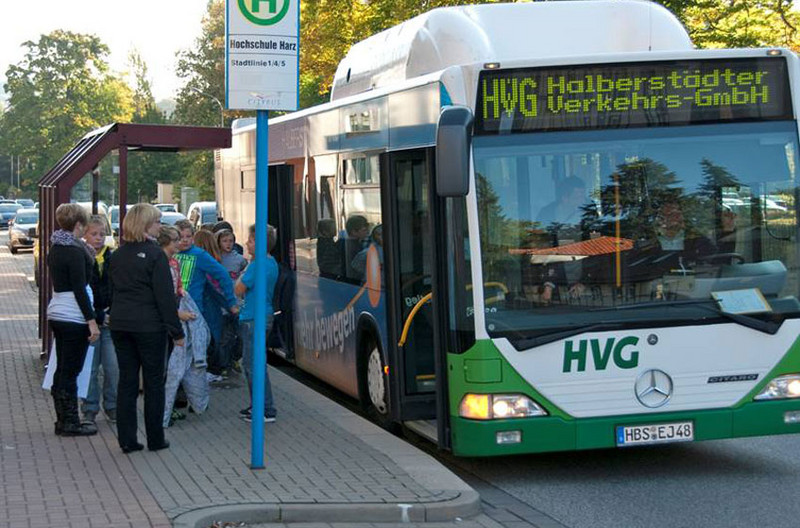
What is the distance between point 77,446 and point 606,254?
13.4ft

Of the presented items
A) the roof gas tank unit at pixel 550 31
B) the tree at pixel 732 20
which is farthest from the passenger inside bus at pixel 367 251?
the tree at pixel 732 20

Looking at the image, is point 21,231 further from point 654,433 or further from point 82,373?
point 654,433

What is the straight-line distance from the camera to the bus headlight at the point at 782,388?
8.81 metres

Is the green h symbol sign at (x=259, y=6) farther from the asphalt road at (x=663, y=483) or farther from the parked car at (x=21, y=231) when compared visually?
the parked car at (x=21, y=231)

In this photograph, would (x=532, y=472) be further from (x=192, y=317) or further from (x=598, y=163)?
(x=192, y=317)

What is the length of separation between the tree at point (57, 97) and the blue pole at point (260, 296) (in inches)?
4109

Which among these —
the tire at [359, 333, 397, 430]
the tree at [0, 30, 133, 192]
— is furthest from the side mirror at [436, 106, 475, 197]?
the tree at [0, 30, 133, 192]

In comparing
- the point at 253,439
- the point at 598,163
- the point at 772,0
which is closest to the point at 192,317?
the point at 253,439

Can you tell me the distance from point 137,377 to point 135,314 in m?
0.49

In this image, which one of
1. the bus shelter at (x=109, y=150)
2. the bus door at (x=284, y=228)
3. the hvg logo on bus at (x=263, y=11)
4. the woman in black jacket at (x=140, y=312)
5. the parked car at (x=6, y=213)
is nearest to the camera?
the hvg logo on bus at (x=263, y=11)

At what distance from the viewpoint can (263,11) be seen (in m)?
8.35

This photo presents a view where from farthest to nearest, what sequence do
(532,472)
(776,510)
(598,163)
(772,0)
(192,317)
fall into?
(772,0) < (192,317) < (532,472) < (598,163) < (776,510)

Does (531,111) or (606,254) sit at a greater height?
(531,111)

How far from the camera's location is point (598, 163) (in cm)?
852
